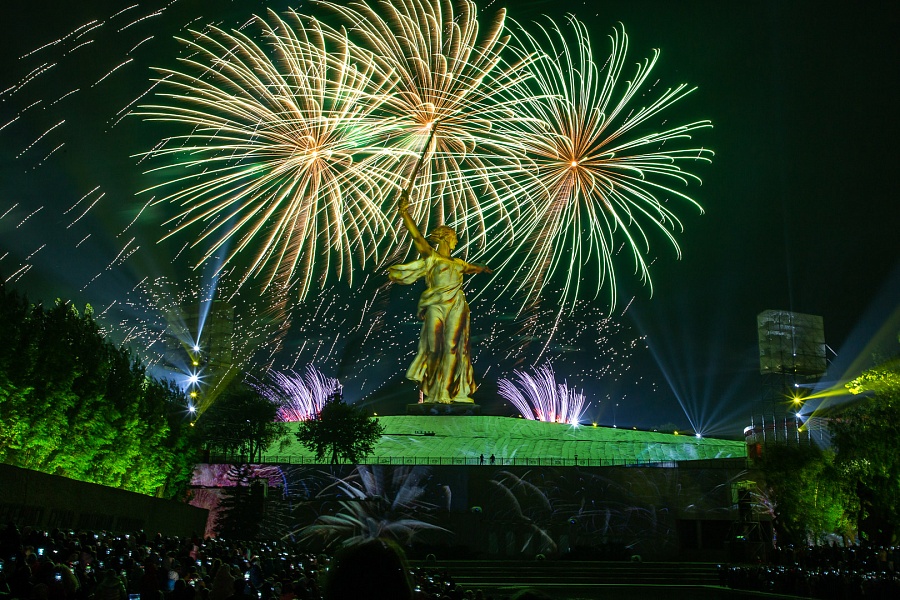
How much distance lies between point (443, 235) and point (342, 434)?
12018 mm

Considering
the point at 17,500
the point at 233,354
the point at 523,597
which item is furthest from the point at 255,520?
the point at 233,354

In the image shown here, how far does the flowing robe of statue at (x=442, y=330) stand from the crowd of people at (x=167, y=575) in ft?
108

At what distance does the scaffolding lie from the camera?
2363 inches

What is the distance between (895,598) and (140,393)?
1192 inches

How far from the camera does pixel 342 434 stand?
160 feet

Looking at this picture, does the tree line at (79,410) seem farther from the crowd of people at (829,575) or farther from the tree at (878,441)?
the tree at (878,441)

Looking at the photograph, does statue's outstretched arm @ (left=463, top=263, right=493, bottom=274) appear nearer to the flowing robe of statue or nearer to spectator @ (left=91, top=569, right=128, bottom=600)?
the flowing robe of statue

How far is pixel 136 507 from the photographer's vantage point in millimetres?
27953

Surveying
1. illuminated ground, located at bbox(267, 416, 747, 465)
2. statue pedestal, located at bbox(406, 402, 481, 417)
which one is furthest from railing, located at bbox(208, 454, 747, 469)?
statue pedestal, located at bbox(406, 402, 481, 417)

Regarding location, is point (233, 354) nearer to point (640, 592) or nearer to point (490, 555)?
point (490, 555)

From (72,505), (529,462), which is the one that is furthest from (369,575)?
(529,462)

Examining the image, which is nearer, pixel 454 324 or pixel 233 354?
pixel 454 324

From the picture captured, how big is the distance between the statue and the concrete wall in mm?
21229

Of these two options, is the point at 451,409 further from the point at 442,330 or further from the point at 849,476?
Result: the point at 849,476
